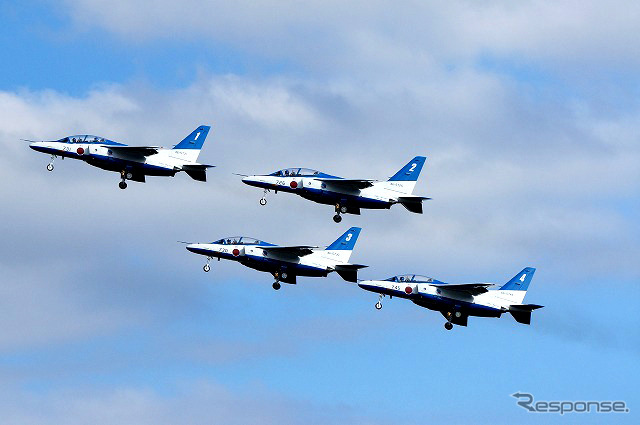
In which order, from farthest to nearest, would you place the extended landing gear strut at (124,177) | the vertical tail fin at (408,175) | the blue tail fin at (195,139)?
the vertical tail fin at (408,175)
the blue tail fin at (195,139)
the extended landing gear strut at (124,177)

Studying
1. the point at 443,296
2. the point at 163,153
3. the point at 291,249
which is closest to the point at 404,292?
the point at 443,296

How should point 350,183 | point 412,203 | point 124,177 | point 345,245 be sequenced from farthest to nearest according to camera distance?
1. point 345,245
2. point 124,177
3. point 350,183
4. point 412,203

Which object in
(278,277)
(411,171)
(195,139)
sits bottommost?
(278,277)

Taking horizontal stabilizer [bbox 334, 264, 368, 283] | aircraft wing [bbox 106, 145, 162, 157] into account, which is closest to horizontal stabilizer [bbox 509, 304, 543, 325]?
horizontal stabilizer [bbox 334, 264, 368, 283]

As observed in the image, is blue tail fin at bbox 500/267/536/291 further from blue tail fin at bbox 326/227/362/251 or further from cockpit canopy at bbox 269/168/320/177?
cockpit canopy at bbox 269/168/320/177

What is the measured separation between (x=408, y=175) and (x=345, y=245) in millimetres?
7660

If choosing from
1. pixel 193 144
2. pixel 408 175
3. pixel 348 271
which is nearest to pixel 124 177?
pixel 193 144

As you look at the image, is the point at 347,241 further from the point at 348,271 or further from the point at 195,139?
the point at 195,139

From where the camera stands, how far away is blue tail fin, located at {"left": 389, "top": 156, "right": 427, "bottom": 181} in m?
106

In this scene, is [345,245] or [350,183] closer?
[350,183]

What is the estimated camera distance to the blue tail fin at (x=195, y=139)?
104625 mm

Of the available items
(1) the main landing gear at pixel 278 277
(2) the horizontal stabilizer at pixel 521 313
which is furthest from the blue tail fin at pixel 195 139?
(2) the horizontal stabilizer at pixel 521 313

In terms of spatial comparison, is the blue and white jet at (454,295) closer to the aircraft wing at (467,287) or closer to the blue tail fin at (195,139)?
the aircraft wing at (467,287)

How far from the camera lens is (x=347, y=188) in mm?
104688
